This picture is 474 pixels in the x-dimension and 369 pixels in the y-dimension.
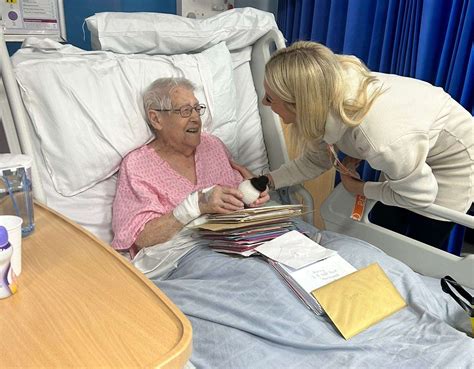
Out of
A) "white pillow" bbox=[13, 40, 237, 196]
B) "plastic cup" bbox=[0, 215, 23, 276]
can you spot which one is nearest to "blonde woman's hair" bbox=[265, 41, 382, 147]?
"white pillow" bbox=[13, 40, 237, 196]

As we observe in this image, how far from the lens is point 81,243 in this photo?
906mm

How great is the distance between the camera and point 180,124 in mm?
1635

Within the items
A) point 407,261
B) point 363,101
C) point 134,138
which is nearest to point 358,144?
point 363,101

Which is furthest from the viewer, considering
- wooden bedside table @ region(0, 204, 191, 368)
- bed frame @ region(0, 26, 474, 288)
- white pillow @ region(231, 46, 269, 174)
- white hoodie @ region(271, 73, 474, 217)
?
white pillow @ region(231, 46, 269, 174)

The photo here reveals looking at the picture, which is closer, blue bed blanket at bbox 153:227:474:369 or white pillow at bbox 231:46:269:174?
blue bed blanket at bbox 153:227:474:369

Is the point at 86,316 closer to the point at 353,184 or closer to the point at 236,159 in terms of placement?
the point at 353,184

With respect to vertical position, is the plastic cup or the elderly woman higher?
the plastic cup

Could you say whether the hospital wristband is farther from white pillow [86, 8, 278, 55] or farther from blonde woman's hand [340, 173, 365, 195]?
white pillow [86, 8, 278, 55]

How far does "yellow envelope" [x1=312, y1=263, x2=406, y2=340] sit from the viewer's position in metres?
1.09

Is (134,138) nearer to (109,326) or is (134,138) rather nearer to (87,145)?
(87,145)

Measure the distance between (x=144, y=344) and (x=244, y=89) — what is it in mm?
1554

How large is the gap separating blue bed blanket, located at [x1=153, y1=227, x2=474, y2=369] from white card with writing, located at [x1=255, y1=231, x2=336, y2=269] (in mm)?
43

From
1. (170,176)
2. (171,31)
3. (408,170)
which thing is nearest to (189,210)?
(170,176)

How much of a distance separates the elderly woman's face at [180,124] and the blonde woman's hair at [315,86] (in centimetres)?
36
